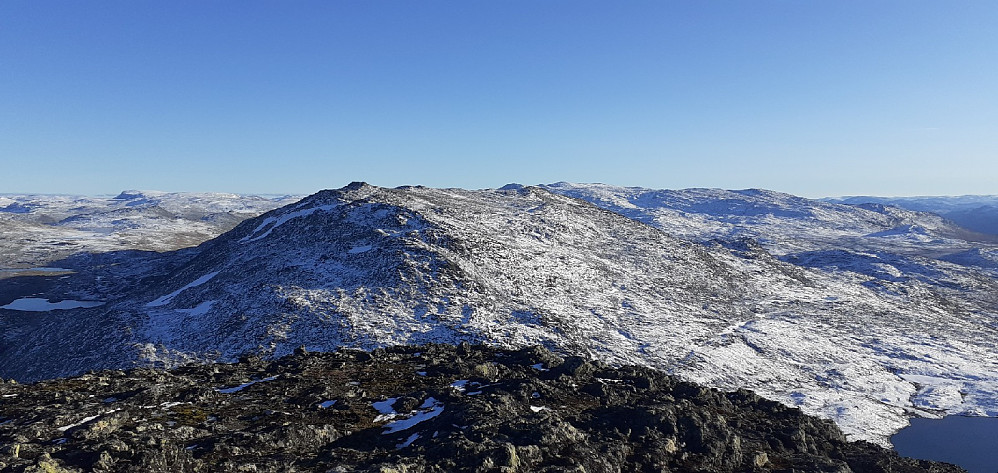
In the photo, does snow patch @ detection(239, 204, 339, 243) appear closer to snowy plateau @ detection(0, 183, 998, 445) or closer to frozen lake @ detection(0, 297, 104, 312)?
snowy plateau @ detection(0, 183, 998, 445)

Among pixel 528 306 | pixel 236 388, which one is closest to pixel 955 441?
pixel 528 306

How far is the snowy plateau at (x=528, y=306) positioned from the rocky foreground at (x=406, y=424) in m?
11.4

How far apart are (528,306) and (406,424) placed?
26.5 m

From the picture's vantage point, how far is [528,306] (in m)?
43.9

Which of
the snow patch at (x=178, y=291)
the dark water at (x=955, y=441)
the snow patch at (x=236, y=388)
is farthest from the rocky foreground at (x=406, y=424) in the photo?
the snow patch at (x=178, y=291)

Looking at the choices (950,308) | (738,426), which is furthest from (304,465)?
(950,308)

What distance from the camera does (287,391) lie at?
21484 mm

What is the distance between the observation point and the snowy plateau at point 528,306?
119ft

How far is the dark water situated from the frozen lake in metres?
75.4

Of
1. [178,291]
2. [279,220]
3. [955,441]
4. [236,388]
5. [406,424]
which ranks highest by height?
[279,220]

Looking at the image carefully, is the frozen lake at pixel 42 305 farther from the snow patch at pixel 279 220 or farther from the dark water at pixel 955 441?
the dark water at pixel 955 441

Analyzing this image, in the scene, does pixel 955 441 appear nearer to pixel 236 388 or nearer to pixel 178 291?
pixel 236 388

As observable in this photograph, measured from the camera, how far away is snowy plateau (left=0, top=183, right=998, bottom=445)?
36.4 meters

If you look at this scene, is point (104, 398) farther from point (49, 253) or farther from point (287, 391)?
point (49, 253)
